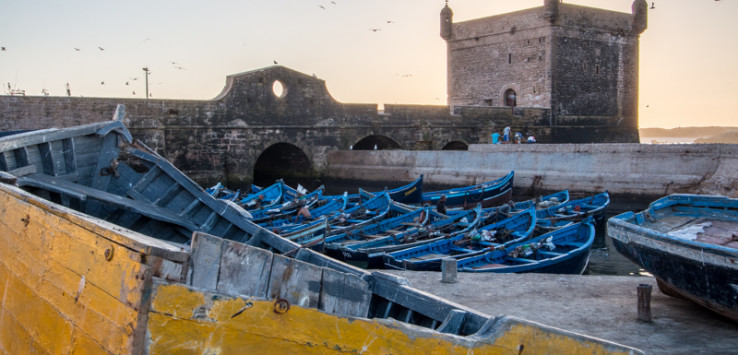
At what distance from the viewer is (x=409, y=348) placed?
3035 millimetres

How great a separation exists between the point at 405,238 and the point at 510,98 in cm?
2262

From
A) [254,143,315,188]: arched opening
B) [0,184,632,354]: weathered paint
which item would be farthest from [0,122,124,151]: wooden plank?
[254,143,315,188]: arched opening

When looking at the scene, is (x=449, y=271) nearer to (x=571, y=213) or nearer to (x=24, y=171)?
(x=24, y=171)

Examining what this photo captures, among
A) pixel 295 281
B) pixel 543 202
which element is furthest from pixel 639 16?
Result: pixel 295 281

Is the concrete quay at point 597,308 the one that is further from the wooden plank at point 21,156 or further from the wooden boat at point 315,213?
the wooden boat at point 315,213

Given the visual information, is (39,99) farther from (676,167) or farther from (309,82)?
(676,167)

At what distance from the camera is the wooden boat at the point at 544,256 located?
8695 mm

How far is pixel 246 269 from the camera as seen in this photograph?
3.44m

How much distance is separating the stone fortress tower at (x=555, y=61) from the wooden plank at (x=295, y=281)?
27271mm

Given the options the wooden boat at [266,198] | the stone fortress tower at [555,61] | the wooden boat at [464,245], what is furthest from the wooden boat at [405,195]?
the stone fortress tower at [555,61]

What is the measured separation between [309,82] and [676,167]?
42.4ft

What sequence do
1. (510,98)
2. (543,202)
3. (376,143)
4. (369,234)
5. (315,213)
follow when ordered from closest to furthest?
(369,234) < (315,213) < (543,202) < (376,143) < (510,98)

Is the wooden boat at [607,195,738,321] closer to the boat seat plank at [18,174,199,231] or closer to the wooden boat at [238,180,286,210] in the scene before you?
the boat seat plank at [18,174,199,231]

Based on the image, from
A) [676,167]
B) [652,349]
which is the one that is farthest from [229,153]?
[652,349]
